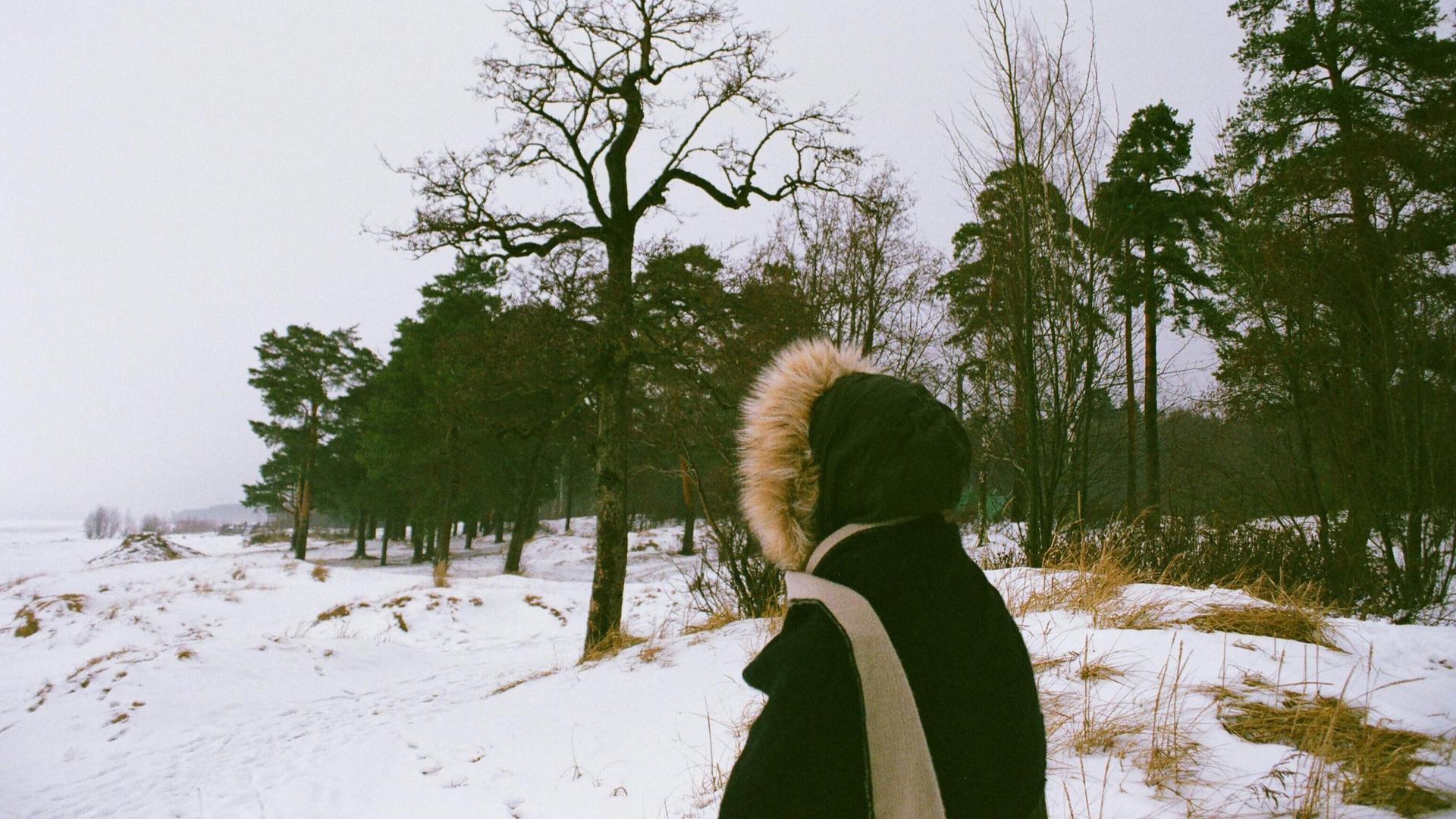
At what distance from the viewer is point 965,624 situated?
4.07 ft

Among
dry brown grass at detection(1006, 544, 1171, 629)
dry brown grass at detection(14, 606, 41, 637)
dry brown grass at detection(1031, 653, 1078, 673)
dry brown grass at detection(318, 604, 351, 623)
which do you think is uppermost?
dry brown grass at detection(1006, 544, 1171, 629)

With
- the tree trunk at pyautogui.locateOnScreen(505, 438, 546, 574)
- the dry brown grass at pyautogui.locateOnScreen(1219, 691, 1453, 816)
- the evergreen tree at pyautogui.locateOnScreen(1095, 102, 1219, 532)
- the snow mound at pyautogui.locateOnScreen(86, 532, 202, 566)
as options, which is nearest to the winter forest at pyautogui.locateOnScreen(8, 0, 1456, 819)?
the dry brown grass at pyautogui.locateOnScreen(1219, 691, 1453, 816)

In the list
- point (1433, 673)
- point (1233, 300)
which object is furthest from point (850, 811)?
point (1233, 300)

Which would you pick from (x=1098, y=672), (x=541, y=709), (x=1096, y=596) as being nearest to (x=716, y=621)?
(x=541, y=709)

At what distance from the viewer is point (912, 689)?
1.15 meters

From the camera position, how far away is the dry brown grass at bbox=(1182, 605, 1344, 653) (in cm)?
367

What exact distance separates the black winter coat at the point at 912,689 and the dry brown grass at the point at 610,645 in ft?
24.0

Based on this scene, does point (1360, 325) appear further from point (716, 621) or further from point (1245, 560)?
point (716, 621)

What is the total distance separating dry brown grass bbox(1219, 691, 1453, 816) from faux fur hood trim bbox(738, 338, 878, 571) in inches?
93.8

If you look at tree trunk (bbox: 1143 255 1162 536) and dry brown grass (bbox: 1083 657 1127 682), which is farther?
tree trunk (bbox: 1143 255 1162 536)

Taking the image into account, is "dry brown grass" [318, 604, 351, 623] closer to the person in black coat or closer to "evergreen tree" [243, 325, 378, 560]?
the person in black coat

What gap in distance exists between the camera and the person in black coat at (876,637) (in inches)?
42.1

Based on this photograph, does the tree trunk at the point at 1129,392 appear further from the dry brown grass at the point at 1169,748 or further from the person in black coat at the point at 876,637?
the person in black coat at the point at 876,637

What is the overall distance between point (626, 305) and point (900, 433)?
7.57m
